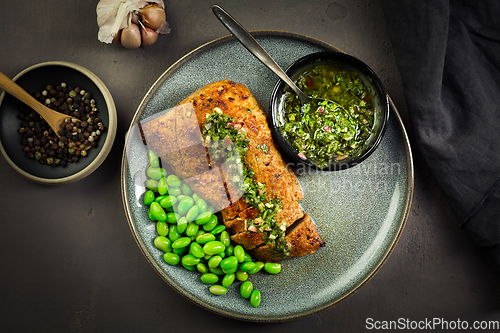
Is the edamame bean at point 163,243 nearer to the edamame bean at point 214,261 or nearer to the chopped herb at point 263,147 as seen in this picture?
the edamame bean at point 214,261

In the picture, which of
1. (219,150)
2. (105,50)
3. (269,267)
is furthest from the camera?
(105,50)

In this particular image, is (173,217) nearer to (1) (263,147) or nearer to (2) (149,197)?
(2) (149,197)

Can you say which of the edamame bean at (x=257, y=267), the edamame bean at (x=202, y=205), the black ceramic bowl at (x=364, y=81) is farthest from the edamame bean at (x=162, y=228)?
the black ceramic bowl at (x=364, y=81)

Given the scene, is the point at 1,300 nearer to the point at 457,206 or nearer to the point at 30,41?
the point at 30,41

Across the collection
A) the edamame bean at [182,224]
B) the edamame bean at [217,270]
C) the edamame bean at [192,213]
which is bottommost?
the edamame bean at [217,270]

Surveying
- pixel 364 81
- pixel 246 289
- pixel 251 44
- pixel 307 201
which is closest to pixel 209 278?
pixel 246 289

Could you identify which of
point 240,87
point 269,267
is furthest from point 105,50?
point 269,267
